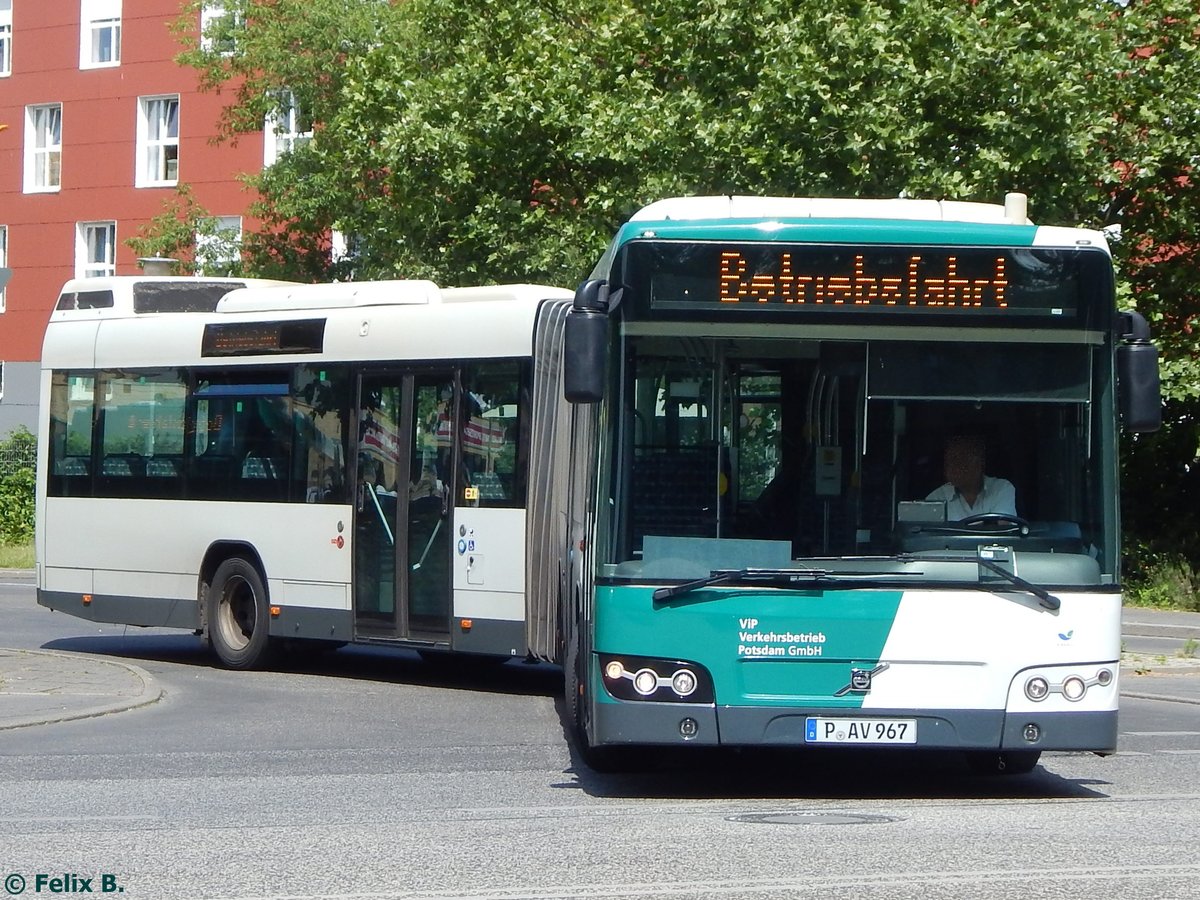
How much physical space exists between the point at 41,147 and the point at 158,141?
3.89m

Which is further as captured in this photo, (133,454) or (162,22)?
(162,22)

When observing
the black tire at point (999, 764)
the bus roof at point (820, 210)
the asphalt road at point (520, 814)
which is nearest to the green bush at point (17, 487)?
the asphalt road at point (520, 814)

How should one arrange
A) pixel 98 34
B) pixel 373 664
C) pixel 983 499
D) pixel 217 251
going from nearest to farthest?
pixel 983 499 < pixel 373 664 < pixel 217 251 < pixel 98 34

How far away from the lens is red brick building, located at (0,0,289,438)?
46.5 m

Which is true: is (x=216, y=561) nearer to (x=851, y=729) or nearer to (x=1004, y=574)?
(x=851, y=729)

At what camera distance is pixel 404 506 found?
14.7 metres

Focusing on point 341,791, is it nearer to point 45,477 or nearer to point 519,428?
point 519,428

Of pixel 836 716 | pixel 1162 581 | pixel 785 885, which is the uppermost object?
pixel 836 716

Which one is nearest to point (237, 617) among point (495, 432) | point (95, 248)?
point (495, 432)

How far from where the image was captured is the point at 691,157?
906 inches

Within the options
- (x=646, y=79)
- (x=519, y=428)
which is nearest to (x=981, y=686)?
(x=519, y=428)

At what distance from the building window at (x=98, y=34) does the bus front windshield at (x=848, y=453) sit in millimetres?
41437

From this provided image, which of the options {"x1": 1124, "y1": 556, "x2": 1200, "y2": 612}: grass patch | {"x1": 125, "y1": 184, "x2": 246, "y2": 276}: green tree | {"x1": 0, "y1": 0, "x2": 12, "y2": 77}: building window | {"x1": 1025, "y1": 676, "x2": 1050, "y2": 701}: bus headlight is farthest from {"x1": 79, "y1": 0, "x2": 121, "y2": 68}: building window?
{"x1": 1025, "y1": 676, "x2": 1050, "y2": 701}: bus headlight

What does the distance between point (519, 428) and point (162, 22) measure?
35.6 m
